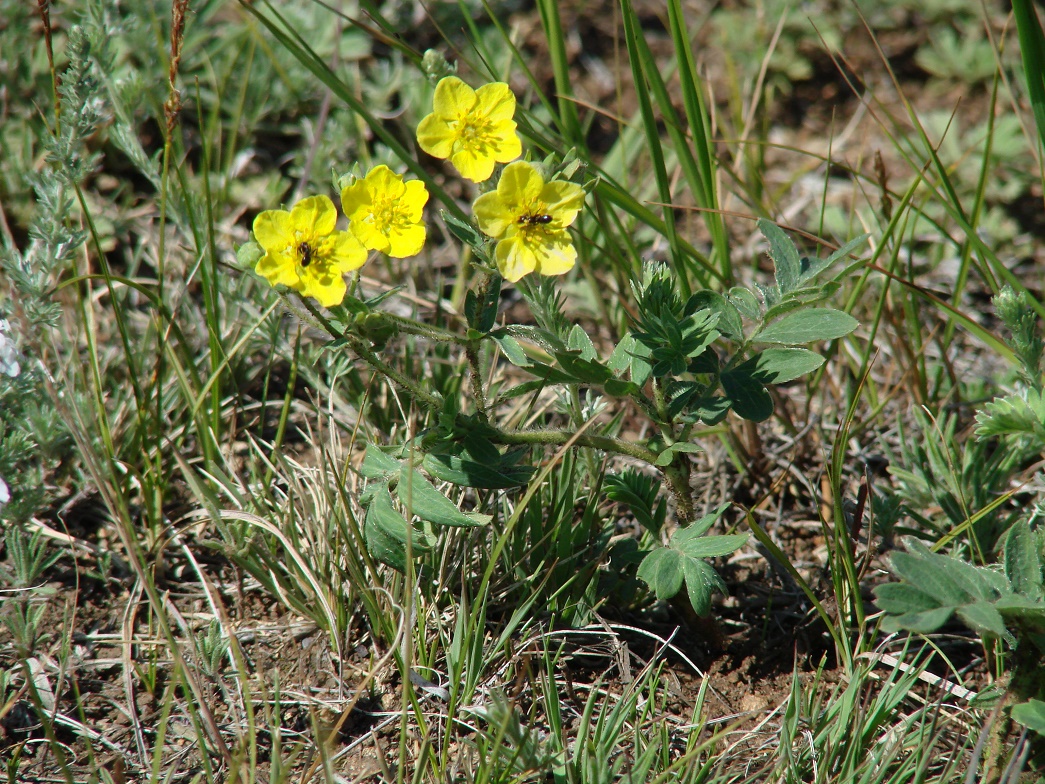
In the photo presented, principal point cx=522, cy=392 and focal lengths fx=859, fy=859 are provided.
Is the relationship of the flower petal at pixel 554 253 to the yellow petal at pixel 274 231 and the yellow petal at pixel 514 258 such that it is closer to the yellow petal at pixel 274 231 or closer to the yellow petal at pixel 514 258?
the yellow petal at pixel 514 258

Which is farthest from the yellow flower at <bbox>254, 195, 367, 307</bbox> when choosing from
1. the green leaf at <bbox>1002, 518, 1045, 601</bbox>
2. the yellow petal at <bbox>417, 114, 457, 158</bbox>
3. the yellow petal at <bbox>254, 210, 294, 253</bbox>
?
the green leaf at <bbox>1002, 518, 1045, 601</bbox>

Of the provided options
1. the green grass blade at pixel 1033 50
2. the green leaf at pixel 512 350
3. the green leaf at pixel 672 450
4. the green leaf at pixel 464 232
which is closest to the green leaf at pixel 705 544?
the green leaf at pixel 672 450

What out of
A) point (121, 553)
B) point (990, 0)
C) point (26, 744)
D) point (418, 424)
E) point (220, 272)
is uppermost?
point (990, 0)

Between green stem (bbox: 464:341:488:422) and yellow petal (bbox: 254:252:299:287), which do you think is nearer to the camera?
yellow petal (bbox: 254:252:299:287)

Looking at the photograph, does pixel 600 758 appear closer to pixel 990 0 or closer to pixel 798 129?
pixel 798 129

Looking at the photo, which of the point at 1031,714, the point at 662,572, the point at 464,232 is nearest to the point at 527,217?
the point at 464,232

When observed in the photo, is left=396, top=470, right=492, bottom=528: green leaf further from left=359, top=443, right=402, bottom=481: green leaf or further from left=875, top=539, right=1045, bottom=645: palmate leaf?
left=875, top=539, right=1045, bottom=645: palmate leaf

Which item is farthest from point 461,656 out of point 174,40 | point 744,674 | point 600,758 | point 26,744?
A: point 174,40
